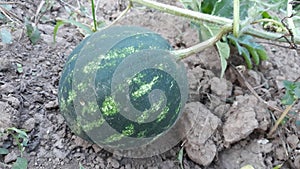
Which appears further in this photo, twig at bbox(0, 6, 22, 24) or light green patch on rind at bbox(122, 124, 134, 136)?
twig at bbox(0, 6, 22, 24)

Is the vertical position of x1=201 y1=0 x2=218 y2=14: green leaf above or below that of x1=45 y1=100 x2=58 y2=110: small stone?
above

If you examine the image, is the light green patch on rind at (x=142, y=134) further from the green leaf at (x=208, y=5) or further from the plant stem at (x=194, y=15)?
the green leaf at (x=208, y=5)

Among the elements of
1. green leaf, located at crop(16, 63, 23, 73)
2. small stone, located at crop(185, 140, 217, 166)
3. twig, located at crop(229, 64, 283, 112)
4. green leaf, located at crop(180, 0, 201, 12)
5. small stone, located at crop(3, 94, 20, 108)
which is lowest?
small stone, located at crop(185, 140, 217, 166)

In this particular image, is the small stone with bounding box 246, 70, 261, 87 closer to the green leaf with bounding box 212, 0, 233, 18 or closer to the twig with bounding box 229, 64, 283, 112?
the twig with bounding box 229, 64, 283, 112

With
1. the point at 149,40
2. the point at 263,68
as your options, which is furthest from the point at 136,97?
the point at 263,68

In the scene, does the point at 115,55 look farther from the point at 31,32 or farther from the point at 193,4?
the point at 193,4

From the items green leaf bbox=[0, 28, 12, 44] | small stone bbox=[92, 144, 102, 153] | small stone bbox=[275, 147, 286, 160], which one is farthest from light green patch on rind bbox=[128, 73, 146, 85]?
small stone bbox=[275, 147, 286, 160]
